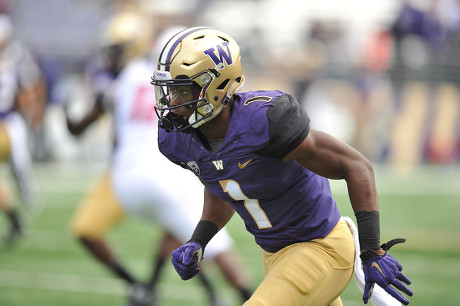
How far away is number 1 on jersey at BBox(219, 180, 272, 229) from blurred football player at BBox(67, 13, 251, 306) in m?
1.92

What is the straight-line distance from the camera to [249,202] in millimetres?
3387

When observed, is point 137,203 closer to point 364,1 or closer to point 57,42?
point 57,42

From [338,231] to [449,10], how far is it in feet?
39.7

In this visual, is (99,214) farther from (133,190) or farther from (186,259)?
(186,259)

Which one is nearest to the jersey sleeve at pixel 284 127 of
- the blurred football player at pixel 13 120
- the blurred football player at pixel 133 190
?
the blurred football player at pixel 133 190

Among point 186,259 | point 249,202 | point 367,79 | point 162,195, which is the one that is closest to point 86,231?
point 162,195

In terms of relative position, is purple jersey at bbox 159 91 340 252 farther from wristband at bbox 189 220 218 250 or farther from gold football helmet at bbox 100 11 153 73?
gold football helmet at bbox 100 11 153 73

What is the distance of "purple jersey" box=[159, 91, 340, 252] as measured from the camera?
3.21 meters

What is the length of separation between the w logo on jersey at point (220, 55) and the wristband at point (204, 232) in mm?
717

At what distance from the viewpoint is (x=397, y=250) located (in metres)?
7.92

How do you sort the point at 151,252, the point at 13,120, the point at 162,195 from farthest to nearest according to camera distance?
the point at 13,120 < the point at 151,252 < the point at 162,195

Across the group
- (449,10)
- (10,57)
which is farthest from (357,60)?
(10,57)

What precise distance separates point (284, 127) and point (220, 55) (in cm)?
44

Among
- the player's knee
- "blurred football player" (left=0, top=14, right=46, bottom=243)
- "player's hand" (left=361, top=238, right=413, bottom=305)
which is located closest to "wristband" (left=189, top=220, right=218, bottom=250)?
"player's hand" (left=361, top=238, right=413, bottom=305)
